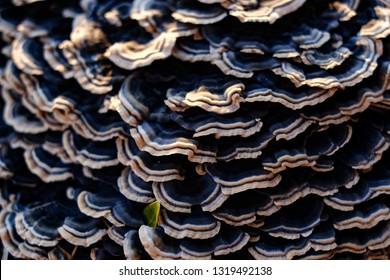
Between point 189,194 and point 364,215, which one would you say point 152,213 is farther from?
point 364,215

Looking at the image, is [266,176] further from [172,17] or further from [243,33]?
[172,17]

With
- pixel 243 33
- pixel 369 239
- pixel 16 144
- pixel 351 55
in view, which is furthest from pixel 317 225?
pixel 16 144

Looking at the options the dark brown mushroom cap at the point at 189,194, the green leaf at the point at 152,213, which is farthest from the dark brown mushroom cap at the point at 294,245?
the green leaf at the point at 152,213

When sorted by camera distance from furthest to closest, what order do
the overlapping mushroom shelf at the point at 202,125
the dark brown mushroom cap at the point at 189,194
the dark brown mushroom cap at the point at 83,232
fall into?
1. the dark brown mushroom cap at the point at 83,232
2. the dark brown mushroom cap at the point at 189,194
3. the overlapping mushroom shelf at the point at 202,125

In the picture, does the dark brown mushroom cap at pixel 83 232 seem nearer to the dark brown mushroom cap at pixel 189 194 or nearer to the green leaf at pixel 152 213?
the green leaf at pixel 152 213

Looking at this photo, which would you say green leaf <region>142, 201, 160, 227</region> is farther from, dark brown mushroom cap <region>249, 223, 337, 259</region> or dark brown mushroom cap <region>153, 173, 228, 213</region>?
dark brown mushroom cap <region>249, 223, 337, 259</region>
